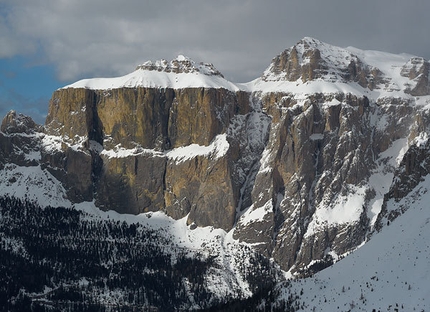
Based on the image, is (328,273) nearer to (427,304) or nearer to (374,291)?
(374,291)

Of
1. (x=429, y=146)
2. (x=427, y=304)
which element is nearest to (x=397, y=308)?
(x=427, y=304)

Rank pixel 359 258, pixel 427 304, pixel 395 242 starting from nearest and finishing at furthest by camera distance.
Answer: pixel 427 304 < pixel 395 242 < pixel 359 258

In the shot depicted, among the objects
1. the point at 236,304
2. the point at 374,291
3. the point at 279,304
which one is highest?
the point at 374,291

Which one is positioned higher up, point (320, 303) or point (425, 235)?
point (425, 235)

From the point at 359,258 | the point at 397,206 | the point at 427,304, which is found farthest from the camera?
the point at 397,206

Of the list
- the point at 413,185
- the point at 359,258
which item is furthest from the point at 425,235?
the point at 413,185

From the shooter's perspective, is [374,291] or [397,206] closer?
[374,291]

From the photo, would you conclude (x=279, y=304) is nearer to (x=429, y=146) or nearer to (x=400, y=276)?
(x=400, y=276)
